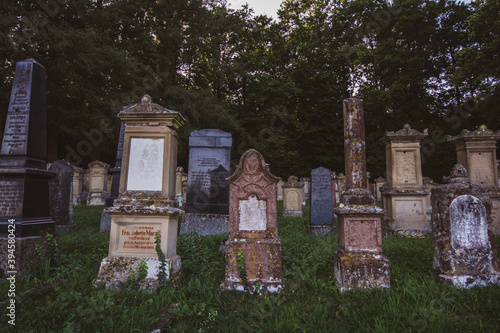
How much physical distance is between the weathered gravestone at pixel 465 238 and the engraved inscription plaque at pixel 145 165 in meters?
3.89

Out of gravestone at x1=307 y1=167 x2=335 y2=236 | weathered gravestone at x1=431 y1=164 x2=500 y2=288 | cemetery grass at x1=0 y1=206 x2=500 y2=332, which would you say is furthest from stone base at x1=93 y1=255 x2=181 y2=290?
gravestone at x1=307 y1=167 x2=335 y2=236

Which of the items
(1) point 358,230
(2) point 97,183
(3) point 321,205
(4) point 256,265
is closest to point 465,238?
(1) point 358,230

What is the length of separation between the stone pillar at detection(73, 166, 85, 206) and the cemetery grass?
42.4 feet

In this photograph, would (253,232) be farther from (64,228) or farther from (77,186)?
(77,186)

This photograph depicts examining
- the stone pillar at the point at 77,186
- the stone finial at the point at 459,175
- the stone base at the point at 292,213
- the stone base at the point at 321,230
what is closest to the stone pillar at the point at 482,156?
the stone base at the point at 321,230

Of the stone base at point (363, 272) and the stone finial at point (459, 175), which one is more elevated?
the stone finial at point (459, 175)

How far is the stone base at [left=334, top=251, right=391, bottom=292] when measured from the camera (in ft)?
11.5

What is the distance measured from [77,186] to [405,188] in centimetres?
1612

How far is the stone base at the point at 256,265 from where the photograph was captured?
365 centimetres

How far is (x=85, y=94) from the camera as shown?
15812 mm

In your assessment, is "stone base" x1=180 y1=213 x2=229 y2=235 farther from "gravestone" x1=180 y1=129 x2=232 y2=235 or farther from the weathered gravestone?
the weathered gravestone

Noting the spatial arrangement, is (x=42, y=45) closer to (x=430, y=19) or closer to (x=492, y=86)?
(x=492, y=86)

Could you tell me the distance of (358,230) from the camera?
370 cm

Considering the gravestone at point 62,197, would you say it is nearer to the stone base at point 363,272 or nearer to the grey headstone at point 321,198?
the grey headstone at point 321,198
